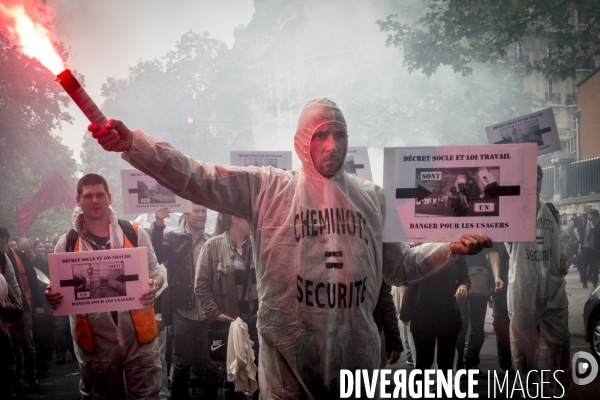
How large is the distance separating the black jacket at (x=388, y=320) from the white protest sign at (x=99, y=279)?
5.78 feet

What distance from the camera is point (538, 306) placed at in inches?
250

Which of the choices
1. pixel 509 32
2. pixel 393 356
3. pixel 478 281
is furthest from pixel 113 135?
pixel 509 32

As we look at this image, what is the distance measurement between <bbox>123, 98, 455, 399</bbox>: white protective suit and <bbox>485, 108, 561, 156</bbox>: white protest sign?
14.4ft

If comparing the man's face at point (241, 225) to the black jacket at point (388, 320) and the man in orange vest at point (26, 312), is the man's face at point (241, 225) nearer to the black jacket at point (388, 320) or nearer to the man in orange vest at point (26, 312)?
the black jacket at point (388, 320)

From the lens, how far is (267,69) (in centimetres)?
3959

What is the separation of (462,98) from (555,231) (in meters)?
13.9

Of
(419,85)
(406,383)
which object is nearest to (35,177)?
(419,85)

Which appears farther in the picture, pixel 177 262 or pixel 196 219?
pixel 196 219

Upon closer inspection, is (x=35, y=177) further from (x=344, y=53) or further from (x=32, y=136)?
(x=344, y=53)

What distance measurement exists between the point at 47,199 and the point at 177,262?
825 centimetres

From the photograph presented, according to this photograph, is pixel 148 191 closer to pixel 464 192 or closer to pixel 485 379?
pixel 485 379

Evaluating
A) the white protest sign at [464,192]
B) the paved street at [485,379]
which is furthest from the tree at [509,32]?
A: the white protest sign at [464,192]

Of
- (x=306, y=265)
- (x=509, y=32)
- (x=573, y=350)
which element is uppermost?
(x=509, y=32)

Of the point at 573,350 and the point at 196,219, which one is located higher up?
the point at 196,219
